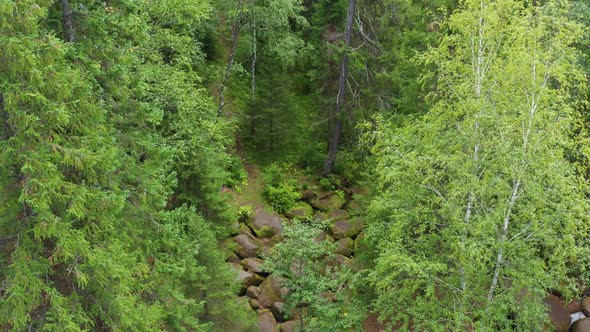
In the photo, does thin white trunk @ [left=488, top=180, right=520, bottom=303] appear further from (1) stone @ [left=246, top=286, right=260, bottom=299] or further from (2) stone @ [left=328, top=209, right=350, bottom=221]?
(2) stone @ [left=328, top=209, right=350, bottom=221]

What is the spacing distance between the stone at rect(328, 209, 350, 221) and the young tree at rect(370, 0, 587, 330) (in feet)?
31.4

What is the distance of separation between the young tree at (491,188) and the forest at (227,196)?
2.6 inches

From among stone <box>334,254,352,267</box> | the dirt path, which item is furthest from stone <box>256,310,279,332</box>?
the dirt path

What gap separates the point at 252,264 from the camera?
18297mm

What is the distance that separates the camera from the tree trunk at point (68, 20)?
28.7 feet

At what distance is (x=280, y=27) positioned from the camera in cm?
2300

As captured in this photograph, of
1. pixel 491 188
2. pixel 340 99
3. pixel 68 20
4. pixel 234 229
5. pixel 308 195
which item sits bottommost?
pixel 308 195

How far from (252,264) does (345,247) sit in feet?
13.6

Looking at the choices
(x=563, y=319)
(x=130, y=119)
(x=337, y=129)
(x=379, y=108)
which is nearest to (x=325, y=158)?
(x=337, y=129)

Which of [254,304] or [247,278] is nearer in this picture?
[254,304]

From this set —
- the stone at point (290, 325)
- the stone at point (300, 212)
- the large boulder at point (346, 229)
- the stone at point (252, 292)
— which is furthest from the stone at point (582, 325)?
the stone at point (252, 292)

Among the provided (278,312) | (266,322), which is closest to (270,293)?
(278,312)

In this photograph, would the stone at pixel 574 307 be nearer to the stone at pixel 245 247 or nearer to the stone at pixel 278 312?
the stone at pixel 278 312

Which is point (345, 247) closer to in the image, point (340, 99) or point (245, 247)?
point (245, 247)
